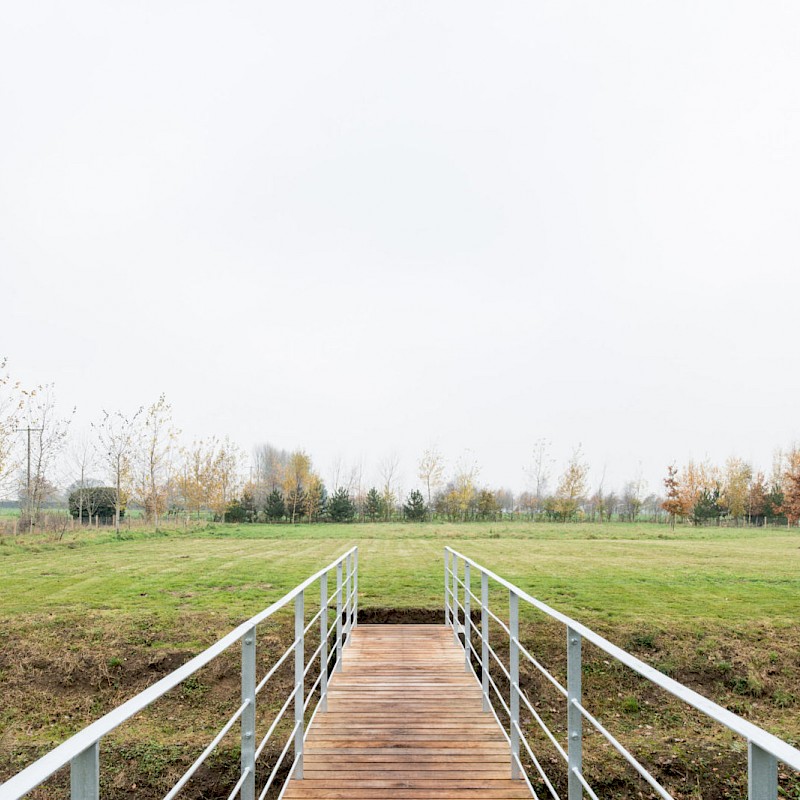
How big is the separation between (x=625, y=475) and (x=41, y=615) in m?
62.7

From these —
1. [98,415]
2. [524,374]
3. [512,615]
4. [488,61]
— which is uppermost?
[488,61]

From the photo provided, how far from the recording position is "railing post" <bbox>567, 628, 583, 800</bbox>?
2.79m

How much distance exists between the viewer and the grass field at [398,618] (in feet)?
24.1

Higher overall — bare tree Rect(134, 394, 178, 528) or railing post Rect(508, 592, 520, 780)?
bare tree Rect(134, 394, 178, 528)

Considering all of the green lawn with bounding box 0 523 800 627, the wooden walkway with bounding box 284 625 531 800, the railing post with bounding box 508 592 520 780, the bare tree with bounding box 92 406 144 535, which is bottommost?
the green lawn with bounding box 0 523 800 627

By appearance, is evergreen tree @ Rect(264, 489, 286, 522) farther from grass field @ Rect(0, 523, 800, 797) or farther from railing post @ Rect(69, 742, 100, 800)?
railing post @ Rect(69, 742, 100, 800)

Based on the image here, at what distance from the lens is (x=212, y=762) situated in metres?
6.86

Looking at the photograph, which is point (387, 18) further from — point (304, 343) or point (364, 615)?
point (304, 343)

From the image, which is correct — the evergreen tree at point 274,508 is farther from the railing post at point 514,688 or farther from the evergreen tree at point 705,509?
the railing post at point 514,688

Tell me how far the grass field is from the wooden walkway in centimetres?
232

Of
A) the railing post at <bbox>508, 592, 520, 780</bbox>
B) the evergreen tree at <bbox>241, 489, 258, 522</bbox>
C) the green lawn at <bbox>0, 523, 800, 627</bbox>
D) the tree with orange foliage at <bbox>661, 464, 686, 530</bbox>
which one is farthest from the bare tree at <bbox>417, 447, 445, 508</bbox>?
the railing post at <bbox>508, 592, 520, 780</bbox>

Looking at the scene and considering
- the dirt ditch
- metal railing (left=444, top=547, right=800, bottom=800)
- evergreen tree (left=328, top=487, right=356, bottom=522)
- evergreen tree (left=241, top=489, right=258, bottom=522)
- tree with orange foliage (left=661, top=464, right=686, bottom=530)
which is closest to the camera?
metal railing (left=444, top=547, right=800, bottom=800)

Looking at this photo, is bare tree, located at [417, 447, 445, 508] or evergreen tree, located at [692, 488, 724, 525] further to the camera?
evergreen tree, located at [692, 488, 724, 525]

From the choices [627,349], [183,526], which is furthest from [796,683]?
[627,349]
